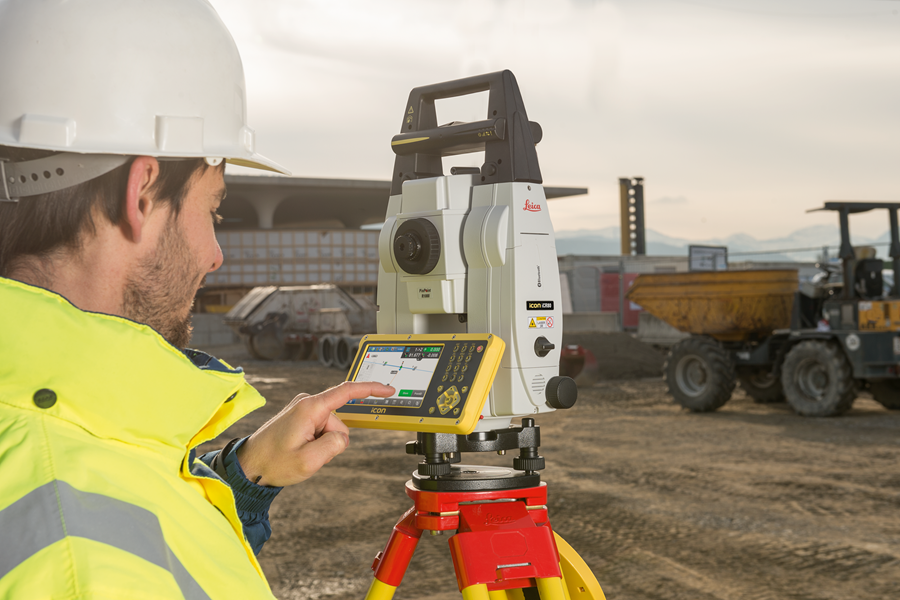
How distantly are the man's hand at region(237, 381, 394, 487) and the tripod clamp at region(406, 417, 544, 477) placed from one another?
636 millimetres

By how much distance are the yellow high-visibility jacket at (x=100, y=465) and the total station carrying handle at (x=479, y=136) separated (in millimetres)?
1619

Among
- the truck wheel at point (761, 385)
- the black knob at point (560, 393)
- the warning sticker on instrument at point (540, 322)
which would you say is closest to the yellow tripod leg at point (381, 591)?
the black knob at point (560, 393)

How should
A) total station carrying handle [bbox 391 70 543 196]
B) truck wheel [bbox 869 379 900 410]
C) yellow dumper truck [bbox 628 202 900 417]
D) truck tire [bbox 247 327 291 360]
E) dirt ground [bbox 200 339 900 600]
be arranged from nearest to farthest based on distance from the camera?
1. total station carrying handle [bbox 391 70 543 196]
2. dirt ground [bbox 200 339 900 600]
3. yellow dumper truck [bbox 628 202 900 417]
4. truck wheel [bbox 869 379 900 410]
5. truck tire [bbox 247 327 291 360]

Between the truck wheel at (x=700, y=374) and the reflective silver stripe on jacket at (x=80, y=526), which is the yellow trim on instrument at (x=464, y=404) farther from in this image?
the truck wheel at (x=700, y=374)

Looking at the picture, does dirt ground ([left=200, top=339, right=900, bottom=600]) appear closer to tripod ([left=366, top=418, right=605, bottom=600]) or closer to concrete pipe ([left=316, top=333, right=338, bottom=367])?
tripod ([left=366, top=418, right=605, bottom=600])

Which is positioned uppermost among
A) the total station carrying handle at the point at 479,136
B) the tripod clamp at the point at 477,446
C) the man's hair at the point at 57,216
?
the total station carrying handle at the point at 479,136

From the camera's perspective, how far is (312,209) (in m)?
41.8

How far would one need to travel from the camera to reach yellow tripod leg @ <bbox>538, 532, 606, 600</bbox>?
2.33 metres

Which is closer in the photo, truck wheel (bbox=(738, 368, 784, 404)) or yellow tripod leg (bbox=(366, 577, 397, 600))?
yellow tripod leg (bbox=(366, 577, 397, 600))

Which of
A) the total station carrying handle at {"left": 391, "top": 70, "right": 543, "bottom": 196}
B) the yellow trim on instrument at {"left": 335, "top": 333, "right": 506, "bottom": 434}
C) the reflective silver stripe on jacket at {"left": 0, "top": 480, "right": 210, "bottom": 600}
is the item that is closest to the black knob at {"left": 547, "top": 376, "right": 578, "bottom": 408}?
the yellow trim on instrument at {"left": 335, "top": 333, "right": 506, "bottom": 434}

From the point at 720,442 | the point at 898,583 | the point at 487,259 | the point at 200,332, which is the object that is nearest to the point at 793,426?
the point at 720,442

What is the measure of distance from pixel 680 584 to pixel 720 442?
4716 millimetres

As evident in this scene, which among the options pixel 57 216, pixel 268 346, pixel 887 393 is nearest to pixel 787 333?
pixel 887 393

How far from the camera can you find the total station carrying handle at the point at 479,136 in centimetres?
245
